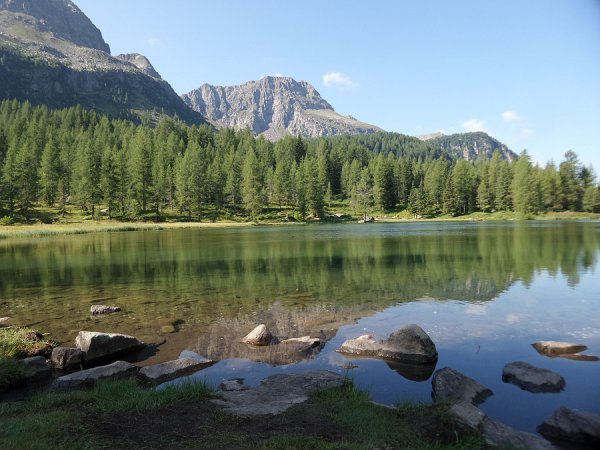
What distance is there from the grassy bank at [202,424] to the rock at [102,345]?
4841 mm

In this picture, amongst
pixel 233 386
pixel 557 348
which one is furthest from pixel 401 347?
pixel 233 386

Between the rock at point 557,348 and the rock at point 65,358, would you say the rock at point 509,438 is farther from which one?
the rock at point 65,358

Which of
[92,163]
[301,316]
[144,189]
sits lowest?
[301,316]

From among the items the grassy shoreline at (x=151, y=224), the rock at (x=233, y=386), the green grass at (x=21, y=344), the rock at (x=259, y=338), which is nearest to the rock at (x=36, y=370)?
the green grass at (x=21, y=344)

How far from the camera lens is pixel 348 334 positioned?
19.5m

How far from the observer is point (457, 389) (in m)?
12.3

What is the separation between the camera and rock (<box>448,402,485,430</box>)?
29.8 feet

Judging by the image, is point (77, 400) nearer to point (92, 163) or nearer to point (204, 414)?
point (204, 414)

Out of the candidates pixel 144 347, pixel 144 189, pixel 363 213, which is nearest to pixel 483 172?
pixel 363 213

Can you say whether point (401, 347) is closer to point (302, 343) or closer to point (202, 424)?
point (302, 343)

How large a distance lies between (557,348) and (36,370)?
19.9 meters

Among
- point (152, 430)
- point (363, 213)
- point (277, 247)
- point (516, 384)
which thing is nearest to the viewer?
point (152, 430)

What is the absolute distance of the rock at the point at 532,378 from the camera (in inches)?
513

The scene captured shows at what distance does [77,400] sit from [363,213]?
510 feet
